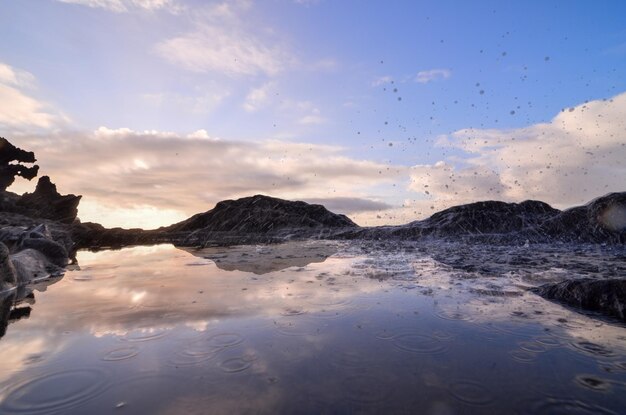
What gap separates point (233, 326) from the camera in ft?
15.9

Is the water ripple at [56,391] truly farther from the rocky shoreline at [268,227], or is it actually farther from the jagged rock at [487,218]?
the jagged rock at [487,218]

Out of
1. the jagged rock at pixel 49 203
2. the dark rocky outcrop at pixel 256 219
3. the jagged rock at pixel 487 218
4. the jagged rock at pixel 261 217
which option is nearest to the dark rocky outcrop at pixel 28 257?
the jagged rock at pixel 487 218

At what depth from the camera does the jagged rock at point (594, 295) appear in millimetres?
5484

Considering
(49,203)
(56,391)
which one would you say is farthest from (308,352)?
Result: (49,203)

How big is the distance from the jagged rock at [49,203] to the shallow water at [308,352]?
47.1 metres

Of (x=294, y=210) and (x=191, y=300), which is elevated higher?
(x=294, y=210)

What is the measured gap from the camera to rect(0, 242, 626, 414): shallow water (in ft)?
9.25

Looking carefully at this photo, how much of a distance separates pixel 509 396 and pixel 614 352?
6.70 feet

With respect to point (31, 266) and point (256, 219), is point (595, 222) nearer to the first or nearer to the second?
point (31, 266)

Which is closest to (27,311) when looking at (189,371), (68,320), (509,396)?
(68,320)

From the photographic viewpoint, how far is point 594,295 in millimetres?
5867

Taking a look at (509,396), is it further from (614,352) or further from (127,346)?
(127,346)

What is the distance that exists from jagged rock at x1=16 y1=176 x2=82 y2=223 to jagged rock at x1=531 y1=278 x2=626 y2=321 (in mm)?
52899

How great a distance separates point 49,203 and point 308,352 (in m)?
55.4
